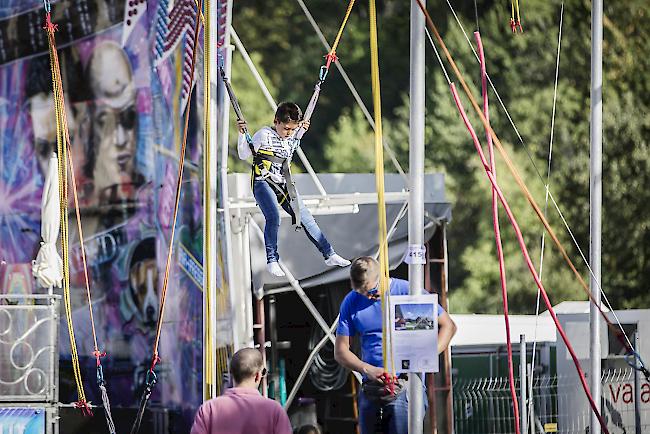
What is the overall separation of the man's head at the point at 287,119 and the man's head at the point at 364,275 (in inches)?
53.0

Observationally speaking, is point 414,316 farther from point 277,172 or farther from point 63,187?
point 63,187

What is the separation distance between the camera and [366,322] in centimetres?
814

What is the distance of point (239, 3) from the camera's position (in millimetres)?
31422

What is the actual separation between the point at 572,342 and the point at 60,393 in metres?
5.19

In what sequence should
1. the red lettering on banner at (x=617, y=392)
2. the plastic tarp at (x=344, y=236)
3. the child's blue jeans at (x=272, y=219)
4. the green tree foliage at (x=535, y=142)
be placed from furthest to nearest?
the green tree foliage at (x=535, y=142)
the red lettering on banner at (x=617, y=392)
the plastic tarp at (x=344, y=236)
the child's blue jeans at (x=272, y=219)

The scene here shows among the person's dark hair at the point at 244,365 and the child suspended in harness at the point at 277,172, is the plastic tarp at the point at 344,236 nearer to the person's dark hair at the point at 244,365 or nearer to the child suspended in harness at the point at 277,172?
the child suspended in harness at the point at 277,172

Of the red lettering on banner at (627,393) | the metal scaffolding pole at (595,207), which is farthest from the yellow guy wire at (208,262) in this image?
the red lettering on banner at (627,393)

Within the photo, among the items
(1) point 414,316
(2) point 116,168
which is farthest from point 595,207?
(1) point 414,316

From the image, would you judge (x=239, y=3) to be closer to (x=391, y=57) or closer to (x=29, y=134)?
(x=391, y=57)

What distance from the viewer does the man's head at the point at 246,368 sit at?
20.7ft

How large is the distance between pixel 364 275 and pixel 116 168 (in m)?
3.89

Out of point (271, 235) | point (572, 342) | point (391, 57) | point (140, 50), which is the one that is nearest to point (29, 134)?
point (140, 50)

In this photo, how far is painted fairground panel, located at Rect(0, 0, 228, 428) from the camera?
436 inches

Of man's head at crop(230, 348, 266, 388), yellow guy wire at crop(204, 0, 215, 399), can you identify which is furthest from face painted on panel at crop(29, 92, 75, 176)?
man's head at crop(230, 348, 266, 388)
